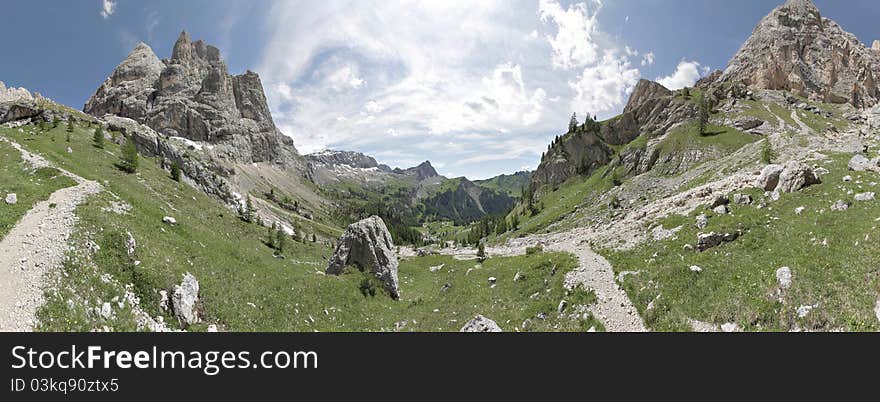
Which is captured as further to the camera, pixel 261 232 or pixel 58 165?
pixel 261 232

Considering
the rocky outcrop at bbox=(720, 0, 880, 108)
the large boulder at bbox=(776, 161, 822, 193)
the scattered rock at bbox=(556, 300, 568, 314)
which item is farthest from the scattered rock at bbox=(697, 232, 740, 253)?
the rocky outcrop at bbox=(720, 0, 880, 108)

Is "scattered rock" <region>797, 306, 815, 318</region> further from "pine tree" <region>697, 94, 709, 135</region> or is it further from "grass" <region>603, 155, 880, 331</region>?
"pine tree" <region>697, 94, 709, 135</region>

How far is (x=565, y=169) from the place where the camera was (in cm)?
15412

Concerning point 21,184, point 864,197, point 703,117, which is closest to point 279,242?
point 21,184

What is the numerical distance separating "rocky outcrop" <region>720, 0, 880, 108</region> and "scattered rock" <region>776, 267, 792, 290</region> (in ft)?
571

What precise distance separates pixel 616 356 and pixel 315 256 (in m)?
49.1

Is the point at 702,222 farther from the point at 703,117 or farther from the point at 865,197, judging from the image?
the point at 703,117

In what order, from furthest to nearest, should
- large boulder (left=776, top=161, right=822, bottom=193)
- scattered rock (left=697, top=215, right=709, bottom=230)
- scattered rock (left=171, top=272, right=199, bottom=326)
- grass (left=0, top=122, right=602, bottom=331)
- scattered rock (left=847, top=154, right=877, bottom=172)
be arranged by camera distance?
scattered rock (left=847, top=154, right=877, bottom=172) < large boulder (left=776, top=161, right=822, bottom=193) < scattered rock (left=697, top=215, right=709, bottom=230) < scattered rock (left=171, top=272, right=199, bottom=326) < grass (left=0, top=122, right=602, bottom=331)

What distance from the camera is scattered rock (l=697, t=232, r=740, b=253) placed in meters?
22.8

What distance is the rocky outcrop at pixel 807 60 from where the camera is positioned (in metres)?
130

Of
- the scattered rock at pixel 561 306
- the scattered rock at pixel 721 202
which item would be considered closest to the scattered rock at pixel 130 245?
the scattered rock at pixel 561 306

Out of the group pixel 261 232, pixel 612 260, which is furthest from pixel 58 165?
pixel 612 260

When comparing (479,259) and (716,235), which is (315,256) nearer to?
(479,259)

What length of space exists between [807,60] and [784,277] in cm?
20183
